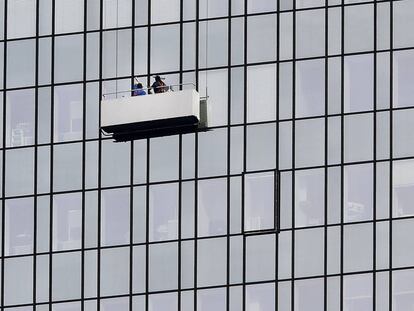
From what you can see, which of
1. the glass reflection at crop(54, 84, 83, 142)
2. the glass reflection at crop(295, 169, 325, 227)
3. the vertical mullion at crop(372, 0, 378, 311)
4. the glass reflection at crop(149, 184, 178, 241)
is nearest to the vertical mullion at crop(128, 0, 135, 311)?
the glass reflection at crop(149, 184, 178, 241)

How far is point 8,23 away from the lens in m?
131

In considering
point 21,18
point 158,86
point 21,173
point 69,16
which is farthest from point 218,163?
point 21,18

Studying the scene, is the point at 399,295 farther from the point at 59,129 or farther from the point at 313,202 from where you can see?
the point at 59,129

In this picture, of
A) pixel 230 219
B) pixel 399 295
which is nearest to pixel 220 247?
pixel 230 219

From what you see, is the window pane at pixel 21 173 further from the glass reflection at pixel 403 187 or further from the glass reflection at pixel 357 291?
the glass reflection at pixel 403 187

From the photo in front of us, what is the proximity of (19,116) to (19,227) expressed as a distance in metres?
5.49

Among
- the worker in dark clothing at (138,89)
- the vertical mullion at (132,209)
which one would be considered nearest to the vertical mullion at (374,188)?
the worker in dark clothing at (138,89)

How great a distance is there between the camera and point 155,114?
385 feet

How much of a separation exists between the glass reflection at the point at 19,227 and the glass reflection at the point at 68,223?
51.2 inches

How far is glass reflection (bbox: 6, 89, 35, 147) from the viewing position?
12962 cm

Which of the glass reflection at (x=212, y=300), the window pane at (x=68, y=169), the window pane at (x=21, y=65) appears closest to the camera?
the glass reflection at (x=212, y=300)

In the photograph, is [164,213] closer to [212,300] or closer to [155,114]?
[212,300]

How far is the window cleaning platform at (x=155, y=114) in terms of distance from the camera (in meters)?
117

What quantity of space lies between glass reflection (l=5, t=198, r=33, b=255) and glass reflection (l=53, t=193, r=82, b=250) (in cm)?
130
